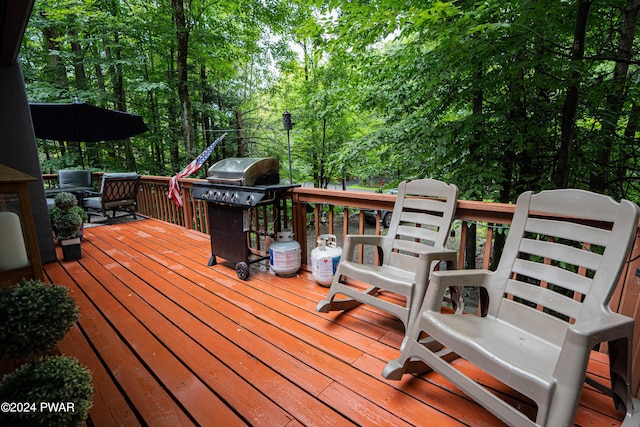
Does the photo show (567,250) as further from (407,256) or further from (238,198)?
(238,198)

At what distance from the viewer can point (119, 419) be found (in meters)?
1.36

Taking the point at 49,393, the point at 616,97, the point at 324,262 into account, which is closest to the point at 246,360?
the point at 49,393

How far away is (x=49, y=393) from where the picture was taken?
36.4 inches

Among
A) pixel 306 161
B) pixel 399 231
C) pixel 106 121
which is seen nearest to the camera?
pixel 399 231

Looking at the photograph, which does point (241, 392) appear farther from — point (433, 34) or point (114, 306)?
point (433, 34)

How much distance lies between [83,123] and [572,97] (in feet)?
24.9

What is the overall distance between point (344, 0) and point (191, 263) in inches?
131

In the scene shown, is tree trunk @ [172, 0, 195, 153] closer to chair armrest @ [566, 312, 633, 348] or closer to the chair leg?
the chair leg

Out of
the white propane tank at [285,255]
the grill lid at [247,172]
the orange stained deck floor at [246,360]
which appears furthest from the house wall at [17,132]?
the white propane tank at [285,255]

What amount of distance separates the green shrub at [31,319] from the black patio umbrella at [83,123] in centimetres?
524

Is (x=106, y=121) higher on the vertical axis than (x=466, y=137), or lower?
higher

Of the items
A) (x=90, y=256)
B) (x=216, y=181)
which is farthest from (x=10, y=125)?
(x=216, y=181)

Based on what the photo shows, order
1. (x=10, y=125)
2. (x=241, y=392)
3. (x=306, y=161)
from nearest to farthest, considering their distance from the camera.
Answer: (x=241, y=392) < (x=10, y=125) < (x=306, y=161)

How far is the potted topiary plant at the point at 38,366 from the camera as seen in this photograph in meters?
0.88
